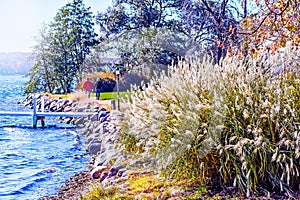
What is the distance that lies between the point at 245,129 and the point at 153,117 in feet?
2.76

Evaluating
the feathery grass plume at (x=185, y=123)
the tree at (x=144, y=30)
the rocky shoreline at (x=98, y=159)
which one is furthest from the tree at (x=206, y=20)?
the feathery grass plume at (x=185, y=123)

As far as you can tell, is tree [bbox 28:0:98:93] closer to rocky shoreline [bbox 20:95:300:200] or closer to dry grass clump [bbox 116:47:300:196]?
rocky shoreline [bbox 20:95:300:200]

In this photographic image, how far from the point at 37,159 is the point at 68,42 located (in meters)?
10.5

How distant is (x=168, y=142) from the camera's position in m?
3.15

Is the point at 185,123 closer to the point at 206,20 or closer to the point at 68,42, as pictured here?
the point at 206,20

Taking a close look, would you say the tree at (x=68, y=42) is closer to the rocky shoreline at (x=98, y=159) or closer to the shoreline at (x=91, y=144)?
the shoreline at (x=91, y=144)

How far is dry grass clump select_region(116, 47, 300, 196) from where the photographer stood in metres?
2.72

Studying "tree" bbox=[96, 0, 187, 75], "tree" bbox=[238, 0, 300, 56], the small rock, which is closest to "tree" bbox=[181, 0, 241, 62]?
"tree" bbox=[96, 0, 187, 75]

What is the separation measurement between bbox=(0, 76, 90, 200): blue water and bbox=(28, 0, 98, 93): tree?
6.47 m

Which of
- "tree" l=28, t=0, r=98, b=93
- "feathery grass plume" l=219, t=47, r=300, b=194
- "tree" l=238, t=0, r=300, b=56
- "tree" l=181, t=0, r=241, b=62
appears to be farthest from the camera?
"tree" l=28, t=0, r=98, b=93

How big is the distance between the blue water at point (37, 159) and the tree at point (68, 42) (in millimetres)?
6470

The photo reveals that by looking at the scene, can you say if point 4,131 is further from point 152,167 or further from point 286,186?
point 286,186

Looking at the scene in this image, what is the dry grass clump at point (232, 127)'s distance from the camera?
272cm

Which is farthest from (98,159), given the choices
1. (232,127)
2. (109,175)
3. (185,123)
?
(232,127)
